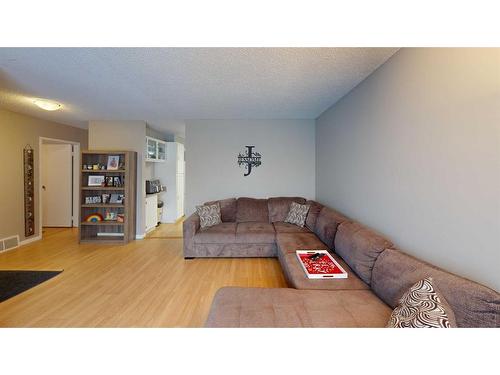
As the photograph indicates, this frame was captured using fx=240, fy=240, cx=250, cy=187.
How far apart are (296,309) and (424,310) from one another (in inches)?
30.0

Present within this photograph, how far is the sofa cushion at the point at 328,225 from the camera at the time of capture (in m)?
2.89

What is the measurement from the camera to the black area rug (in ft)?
8.74

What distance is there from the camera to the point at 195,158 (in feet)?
15.9

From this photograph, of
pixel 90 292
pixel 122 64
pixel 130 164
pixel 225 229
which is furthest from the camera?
pixel 130 164

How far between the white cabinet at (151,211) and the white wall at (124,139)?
0.27 m

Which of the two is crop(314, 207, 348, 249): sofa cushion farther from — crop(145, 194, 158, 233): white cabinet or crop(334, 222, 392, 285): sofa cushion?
crop(145, 194, 158, 233): white cabinet

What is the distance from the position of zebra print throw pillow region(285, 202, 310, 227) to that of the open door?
5.30m

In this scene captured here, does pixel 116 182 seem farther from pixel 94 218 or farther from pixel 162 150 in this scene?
pixel 162 150

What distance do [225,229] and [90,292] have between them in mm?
1918

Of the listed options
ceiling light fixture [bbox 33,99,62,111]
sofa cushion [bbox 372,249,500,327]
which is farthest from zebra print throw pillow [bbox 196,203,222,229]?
sofa cushion [bbox 372,249,500,327]

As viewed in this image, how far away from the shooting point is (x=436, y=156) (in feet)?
5.41
